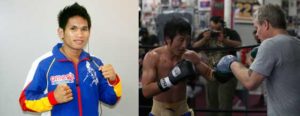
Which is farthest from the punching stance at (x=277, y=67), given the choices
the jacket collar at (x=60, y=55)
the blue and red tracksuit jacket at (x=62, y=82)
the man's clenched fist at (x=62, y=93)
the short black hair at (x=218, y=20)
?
the short black hair at (x=218, y=20)

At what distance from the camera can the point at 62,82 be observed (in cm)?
158

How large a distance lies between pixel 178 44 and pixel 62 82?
1.05 meters

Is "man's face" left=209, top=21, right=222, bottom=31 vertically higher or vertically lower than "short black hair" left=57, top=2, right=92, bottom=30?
lower

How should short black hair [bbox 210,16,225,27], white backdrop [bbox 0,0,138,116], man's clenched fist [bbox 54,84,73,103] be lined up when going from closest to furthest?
man's clenched fist [bbox 54,84,73,103]
white backdrop [bbox 0,0,138,116]
short black hair [bbox 210,16,225,27]

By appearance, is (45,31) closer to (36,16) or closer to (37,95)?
(36,16)

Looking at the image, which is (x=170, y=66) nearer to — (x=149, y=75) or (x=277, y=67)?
(x=149, y=75)

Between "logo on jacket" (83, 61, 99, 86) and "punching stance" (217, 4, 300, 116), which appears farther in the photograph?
"punching stance" (217, 4, 300, 116)

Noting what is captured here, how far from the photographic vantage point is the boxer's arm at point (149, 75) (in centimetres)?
232

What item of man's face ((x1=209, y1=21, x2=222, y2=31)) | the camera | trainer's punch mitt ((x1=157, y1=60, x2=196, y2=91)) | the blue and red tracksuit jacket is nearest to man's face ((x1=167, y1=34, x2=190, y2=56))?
trainer's punch mitt ((x1=157, y1=60, x2=196, y2=91))

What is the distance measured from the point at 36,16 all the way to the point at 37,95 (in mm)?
470

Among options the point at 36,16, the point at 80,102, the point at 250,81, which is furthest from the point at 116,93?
the point at 250,81

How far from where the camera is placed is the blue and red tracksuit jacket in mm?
1520

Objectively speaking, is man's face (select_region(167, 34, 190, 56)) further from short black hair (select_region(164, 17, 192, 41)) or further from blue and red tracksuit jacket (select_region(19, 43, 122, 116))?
blue and red tracksuit jacket (select_region(19, 43, 122, 116))

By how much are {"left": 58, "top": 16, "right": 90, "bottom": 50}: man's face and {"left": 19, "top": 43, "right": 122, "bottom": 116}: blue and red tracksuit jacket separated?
8 cm
